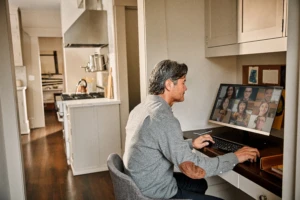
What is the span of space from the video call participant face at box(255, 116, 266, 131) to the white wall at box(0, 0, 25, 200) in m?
1.44

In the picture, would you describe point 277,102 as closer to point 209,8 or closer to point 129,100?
point 209,8

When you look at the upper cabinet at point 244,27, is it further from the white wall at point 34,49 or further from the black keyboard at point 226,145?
the white wall at point 34,49

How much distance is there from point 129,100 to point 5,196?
2878mm

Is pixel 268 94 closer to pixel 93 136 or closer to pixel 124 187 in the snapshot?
pixel 124 187

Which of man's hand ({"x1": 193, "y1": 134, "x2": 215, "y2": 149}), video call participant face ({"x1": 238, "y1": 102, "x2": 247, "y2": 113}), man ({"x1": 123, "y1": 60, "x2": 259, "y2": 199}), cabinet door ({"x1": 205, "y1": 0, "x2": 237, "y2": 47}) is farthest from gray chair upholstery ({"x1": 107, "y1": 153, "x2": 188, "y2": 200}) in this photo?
cabinet door ({"x1": 205, "y1": 0, "x2": 237, "y2": 47})

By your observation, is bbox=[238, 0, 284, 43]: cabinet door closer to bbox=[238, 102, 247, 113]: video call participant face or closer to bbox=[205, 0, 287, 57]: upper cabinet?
bbox=[205, 0, 287, 57]: upper cabinet

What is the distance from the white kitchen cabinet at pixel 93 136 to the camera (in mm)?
3346

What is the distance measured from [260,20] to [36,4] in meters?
5.35

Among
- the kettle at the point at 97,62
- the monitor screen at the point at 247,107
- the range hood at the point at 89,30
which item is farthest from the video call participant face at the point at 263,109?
the kettle at the point at 97,62

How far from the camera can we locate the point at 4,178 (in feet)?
3.23

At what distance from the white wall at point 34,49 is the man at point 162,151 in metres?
5.30

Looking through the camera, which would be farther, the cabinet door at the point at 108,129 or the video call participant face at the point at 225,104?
the cabinet door at the point at 108,129

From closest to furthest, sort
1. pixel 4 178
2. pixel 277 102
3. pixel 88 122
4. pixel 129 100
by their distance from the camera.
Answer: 1. pixel 4 178
2. pixel 277 102
3. pixel 88 122
4. pixel 129 100

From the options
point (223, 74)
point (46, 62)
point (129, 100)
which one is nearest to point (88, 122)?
point (129, 100)
